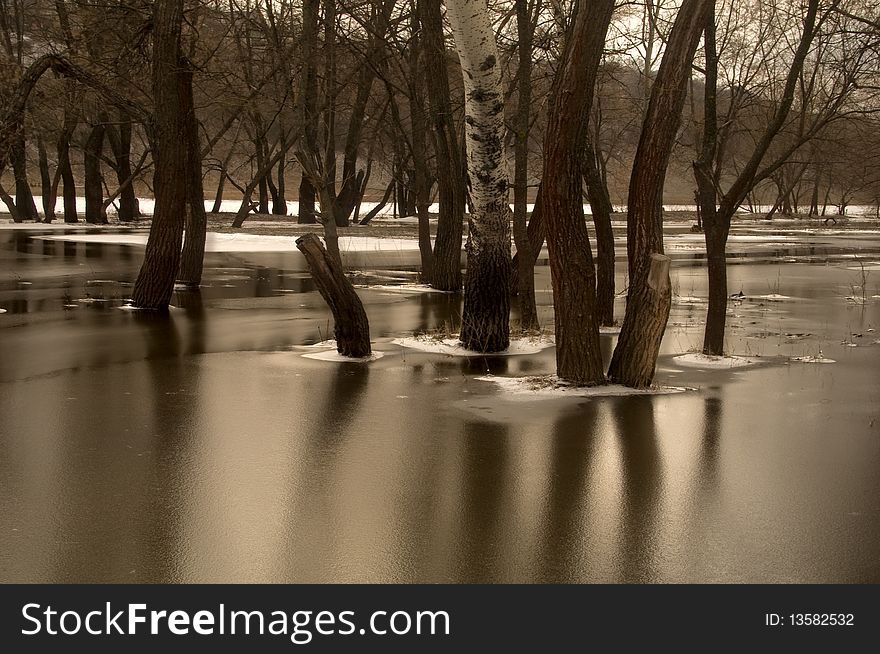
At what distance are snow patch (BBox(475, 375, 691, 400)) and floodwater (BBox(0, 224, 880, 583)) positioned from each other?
0.58 feet

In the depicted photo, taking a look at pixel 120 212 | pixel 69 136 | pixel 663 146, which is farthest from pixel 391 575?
pixel 120 212

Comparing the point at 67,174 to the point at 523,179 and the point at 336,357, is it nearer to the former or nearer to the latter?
the point at 523,179

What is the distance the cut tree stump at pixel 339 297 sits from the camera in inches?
489

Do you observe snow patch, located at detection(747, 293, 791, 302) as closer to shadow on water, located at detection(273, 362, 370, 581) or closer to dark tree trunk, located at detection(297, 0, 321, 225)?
dark tree trunk, located at detection(297, 0, 321, 225)

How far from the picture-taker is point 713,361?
41.1 feet

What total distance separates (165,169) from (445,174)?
6291 mm

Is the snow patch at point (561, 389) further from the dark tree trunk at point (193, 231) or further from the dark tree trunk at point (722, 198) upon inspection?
the dark tree trunk at point (193, 231)

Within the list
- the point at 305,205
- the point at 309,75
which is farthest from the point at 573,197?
the point at 305,205

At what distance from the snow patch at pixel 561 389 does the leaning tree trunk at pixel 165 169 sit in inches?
327

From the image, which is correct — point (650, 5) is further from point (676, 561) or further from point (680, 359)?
point (676, 561)

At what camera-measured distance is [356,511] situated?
21.9 feet

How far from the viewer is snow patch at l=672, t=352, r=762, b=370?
1228 cm

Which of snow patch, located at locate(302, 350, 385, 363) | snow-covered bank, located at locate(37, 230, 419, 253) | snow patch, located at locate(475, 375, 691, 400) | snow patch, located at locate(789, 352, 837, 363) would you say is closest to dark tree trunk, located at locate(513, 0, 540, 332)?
snow patch, located at locate(302, 350, 385, 363)

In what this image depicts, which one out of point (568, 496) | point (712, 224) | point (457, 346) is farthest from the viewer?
point (712, 224)
